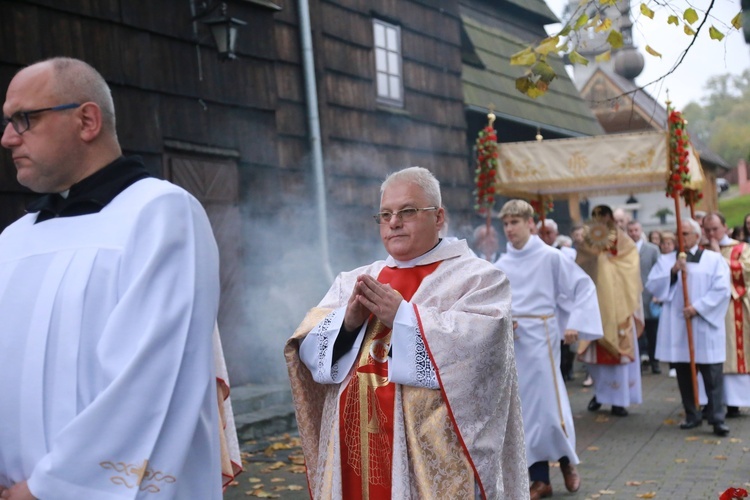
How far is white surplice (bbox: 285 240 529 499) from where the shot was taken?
4238 millimetres

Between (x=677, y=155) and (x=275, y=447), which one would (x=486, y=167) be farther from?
(x=275, y=447)

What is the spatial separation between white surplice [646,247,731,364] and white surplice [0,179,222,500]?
8.11m

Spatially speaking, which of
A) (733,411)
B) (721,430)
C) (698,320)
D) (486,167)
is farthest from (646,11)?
(733,411)

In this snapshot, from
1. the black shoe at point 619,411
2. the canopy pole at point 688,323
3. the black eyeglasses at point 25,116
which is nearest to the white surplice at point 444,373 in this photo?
the black eyeglasses at point 25,116

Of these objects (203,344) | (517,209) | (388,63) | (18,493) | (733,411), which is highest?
(388,63)

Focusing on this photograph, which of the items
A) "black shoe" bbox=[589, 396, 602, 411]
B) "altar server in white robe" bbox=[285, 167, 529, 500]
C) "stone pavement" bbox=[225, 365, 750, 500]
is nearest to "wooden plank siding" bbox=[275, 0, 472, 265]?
"black shoe" bbox=[589, 396, 602, 411]

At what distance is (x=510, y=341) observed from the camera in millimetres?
4504

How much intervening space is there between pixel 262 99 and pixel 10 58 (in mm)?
3338

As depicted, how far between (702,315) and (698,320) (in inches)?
4.0

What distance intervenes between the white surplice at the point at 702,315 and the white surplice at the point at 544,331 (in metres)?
2.66

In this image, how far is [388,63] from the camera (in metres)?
14.6

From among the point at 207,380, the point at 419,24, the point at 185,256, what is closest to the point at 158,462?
the point at 207,380

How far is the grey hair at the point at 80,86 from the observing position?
300cm

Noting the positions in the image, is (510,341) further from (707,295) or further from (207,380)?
(707,295)
